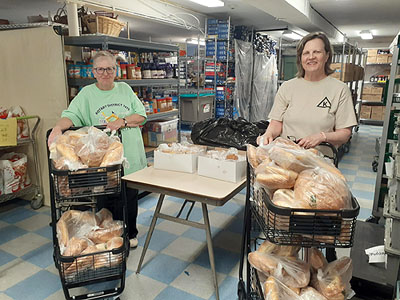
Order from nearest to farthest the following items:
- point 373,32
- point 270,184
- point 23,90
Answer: point 270,184 < point 23,90 < point 373,32

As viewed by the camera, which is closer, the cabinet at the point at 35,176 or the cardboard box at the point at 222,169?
the cardboard box at the point at 222,169

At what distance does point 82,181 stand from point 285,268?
113 cm

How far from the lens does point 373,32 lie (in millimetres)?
10703

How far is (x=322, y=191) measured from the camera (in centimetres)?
115

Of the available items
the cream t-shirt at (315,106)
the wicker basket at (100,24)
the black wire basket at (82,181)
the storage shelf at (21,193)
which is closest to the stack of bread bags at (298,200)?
the cream t-shirt at (315,106)

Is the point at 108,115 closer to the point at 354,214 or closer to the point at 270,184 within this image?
the point at 270,184

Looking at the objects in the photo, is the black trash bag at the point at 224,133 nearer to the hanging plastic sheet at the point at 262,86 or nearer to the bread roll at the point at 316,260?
the bread roll at the point at 316,260

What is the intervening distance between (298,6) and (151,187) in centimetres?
507

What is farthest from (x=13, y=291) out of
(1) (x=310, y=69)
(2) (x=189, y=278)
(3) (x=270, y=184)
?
(1) (x=310, y=69)

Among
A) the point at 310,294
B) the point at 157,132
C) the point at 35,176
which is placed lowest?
the point at 35,176

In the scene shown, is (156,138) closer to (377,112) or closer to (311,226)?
(311,226)

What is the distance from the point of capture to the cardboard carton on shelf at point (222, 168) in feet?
6.66

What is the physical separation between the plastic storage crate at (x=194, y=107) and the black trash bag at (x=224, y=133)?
356 centimetres

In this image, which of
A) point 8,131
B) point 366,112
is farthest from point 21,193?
point 366,112
